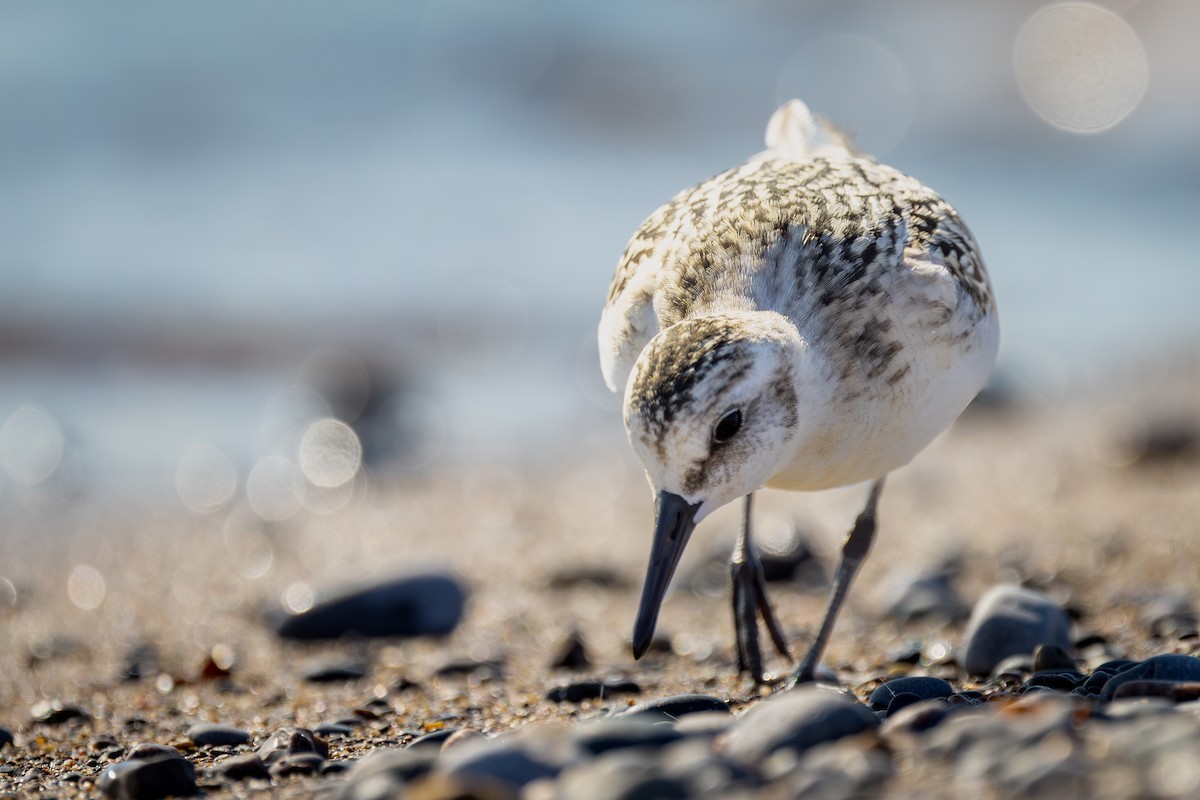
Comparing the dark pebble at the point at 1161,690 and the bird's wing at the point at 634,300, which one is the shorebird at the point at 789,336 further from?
the dark pebble at the point at 1161,690

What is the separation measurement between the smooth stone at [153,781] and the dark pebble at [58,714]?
133cm

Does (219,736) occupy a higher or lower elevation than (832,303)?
lower

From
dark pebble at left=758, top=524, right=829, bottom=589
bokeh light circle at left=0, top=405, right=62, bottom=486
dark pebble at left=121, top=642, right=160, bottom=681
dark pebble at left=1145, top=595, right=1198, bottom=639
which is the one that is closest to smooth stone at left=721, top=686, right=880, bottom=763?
dark pebble at left=1145, top=595, right=1198, bottom=639

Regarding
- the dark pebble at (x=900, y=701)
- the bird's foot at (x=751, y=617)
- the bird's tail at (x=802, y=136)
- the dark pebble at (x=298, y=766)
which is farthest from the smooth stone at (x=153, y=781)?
the bird's tail at (x=802, y=136)

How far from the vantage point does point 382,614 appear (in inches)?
235

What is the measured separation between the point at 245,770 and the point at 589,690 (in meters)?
1.47

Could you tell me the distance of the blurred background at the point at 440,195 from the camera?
11625 millimetres

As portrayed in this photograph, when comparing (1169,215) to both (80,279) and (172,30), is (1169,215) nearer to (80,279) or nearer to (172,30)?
(80,279)

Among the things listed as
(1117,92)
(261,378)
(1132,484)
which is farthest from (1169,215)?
(261,378)

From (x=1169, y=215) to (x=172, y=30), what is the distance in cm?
1679

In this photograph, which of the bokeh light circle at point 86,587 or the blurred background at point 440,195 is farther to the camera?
the blurred background at point 440,195

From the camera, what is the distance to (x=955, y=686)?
4.50 meters

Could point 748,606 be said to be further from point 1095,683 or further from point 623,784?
point 623,784

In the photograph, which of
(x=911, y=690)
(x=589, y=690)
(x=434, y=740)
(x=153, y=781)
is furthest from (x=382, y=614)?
(x=911, y=690)
